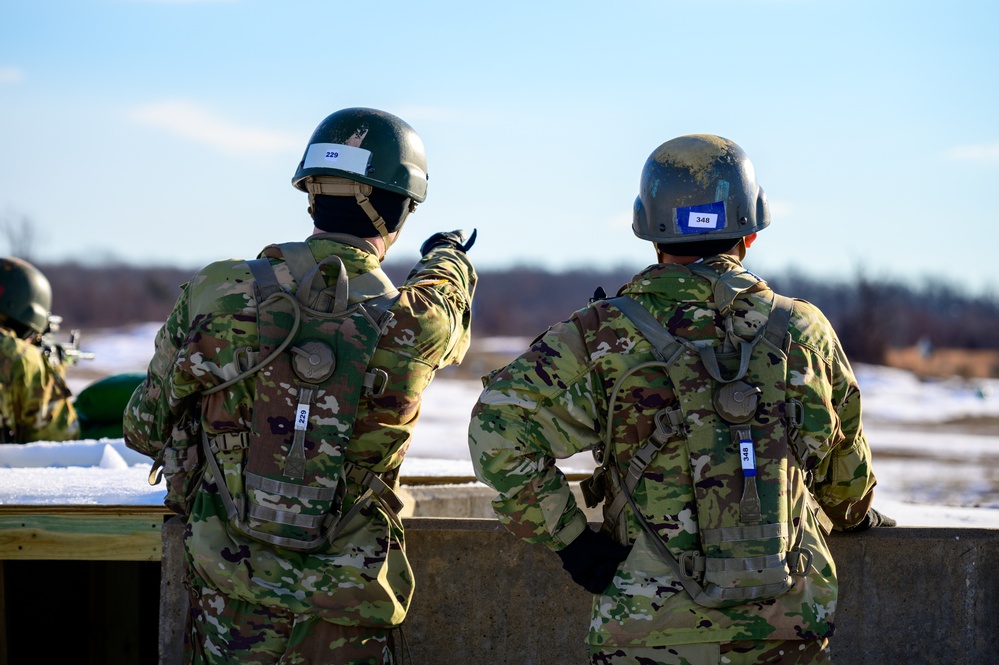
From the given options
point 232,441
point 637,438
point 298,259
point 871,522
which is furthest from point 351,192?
point 871,522

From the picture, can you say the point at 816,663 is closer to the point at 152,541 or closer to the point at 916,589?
the point at 916,589

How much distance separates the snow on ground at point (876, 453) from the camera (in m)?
5.08

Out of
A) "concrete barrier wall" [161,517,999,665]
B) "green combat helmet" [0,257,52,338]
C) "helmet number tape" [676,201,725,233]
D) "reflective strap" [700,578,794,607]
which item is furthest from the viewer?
"green combat helmet" [0,257,52,338]

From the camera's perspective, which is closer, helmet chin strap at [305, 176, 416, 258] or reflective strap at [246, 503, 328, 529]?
reflective strap at [246, 503, 328, 529]

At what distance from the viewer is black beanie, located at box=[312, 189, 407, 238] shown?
3.53m

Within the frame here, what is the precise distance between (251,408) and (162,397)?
0.30 metres

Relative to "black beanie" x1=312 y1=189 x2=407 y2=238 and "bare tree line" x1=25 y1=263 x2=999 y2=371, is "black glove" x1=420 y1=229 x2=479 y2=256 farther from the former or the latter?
"bare tree line" x1=25 y1=263 x2=999 y2=371

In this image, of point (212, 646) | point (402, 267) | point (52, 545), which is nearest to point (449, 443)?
point (52, 545)

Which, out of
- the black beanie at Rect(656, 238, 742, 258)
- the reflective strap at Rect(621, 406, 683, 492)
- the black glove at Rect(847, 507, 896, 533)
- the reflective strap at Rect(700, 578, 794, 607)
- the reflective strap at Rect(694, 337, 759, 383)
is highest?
the black beanie at Rect(656, 238, 742, 258)

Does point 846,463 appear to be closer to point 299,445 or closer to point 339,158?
point 299,445

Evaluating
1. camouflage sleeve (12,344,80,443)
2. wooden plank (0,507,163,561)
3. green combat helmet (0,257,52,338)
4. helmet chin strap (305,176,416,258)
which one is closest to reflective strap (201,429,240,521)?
helmet chin strap (305,176,416,258)

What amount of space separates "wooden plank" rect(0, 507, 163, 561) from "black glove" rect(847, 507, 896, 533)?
105 inches

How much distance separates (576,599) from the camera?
13.4 ft

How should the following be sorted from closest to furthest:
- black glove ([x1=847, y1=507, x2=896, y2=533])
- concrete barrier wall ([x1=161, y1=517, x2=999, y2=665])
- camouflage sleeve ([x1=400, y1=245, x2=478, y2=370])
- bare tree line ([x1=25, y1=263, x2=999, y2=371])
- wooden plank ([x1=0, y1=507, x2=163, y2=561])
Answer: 1. camouflage sleeve ([x1=400, y1=245, x2=478, y2=370])
2. black glove ([x1=847, y1=507, x2=896, y2=533])
3. concrete barrier wall ([x1=161, y1=517, x2=999, y2=665])
4. wooden plank ([x1=0, y1=507, x2=163, y2=561])
5. bare tree line ([x1=25, y1=263, x2=999, y2=371])
